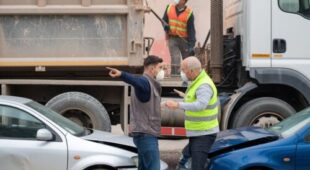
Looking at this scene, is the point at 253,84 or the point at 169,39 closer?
the point at 253,84

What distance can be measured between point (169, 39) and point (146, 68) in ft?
11.8

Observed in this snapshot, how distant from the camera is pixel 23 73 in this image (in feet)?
30.3

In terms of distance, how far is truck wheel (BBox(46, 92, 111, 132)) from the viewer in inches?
348

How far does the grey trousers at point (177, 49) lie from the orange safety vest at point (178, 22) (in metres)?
0.10

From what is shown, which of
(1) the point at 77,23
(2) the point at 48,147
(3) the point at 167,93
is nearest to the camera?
(2) the point at 48,147

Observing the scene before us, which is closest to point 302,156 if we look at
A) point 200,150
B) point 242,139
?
point 242,139

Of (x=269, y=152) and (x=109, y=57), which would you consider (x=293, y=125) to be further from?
(x=109, y=57)

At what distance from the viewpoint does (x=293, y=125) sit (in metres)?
7.04

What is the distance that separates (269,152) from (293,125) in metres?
0.73

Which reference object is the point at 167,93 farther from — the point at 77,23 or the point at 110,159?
the point at 110,159

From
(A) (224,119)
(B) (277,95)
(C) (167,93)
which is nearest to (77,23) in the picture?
(C) (167,93)

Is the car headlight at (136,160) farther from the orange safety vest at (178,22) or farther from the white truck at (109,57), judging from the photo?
the orange safety vest at (178,22)

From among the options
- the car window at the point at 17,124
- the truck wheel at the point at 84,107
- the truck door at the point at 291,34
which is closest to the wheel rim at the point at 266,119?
the truck door at the point at 291,34

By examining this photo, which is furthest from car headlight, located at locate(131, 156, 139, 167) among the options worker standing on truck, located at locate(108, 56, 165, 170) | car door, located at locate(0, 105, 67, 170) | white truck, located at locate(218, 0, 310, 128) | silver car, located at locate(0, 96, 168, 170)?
white truck, located at locate(218, 0, 310, 128)
